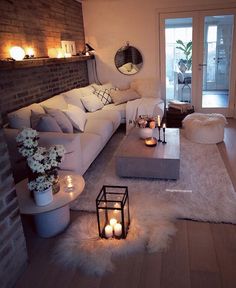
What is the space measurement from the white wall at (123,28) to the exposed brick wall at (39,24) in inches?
12.9

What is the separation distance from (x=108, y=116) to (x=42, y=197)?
234 cm

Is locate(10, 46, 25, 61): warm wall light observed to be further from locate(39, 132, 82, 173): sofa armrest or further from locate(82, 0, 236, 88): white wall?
locate(82, 0, 236, 88): white wall

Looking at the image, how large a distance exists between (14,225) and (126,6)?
4760 mm

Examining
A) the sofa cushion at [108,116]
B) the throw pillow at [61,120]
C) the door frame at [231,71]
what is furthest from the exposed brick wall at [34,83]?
the door frame at [231,71]

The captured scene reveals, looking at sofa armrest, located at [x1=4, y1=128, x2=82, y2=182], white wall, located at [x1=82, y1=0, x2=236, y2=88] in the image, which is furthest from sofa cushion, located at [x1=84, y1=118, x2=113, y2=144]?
white wall, located at [x1=82, y1=0, x2=236, y2=88]

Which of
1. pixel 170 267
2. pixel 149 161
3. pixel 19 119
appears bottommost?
pixel 170 267

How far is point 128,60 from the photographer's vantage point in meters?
5.50

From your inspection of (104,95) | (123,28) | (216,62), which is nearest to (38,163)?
(104,95)

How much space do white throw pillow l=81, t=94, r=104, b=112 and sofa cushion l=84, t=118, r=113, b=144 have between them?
546 millimetres

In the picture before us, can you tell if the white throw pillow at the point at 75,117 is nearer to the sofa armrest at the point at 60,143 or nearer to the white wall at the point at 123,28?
the sofa armrest at the point at 60,143

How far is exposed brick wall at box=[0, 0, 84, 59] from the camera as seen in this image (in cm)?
308

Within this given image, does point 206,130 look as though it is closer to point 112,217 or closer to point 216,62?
point 216,62

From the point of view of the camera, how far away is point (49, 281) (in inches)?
70.3

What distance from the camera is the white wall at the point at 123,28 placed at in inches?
201
